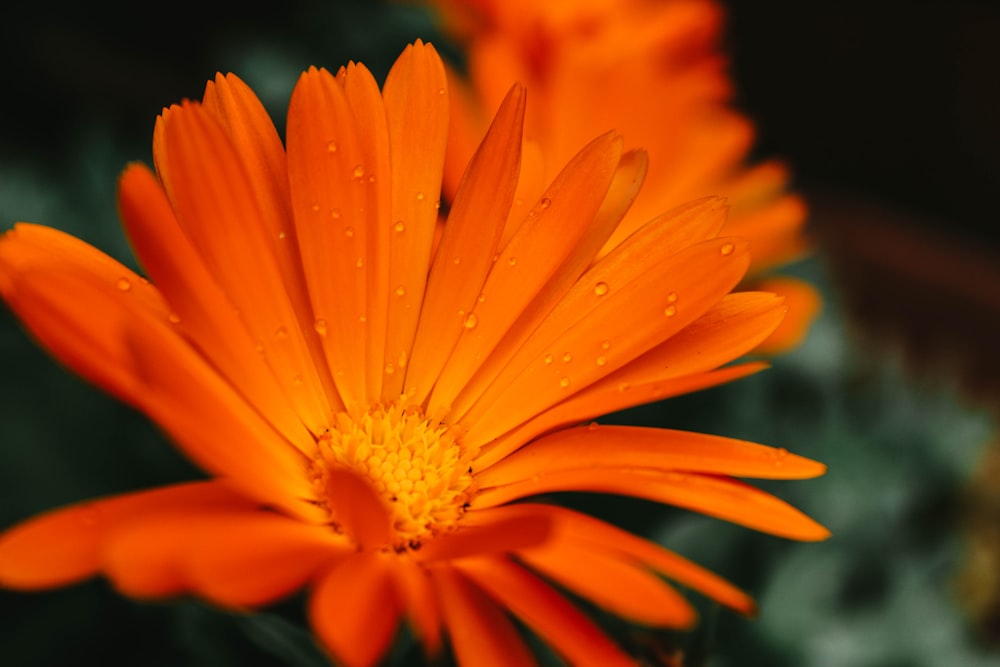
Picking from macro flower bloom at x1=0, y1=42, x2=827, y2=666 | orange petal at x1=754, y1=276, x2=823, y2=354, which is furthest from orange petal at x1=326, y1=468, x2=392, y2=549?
orange petal at x1=754, y1=276, x2=823, y2=354

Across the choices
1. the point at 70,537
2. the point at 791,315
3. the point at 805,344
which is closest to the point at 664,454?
the point at 70,537

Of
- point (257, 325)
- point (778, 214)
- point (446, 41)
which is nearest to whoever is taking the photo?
point (257, 325)

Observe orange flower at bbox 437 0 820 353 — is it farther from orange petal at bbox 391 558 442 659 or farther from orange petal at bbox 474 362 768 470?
orange petal at bbox 391 558 442 659

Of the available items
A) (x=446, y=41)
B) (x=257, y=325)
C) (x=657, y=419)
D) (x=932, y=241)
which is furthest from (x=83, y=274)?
(x=932, y=241)

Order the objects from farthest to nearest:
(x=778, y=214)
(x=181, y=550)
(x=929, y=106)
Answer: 1. (x=929, y=106)
2. (x=778, y=214)
3. (x=181, y=550)

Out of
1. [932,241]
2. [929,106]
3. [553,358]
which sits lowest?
[553,358]

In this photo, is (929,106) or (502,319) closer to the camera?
(502,319)

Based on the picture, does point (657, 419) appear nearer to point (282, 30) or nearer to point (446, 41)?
point (446, 41)

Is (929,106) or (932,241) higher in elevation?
(929,106)
